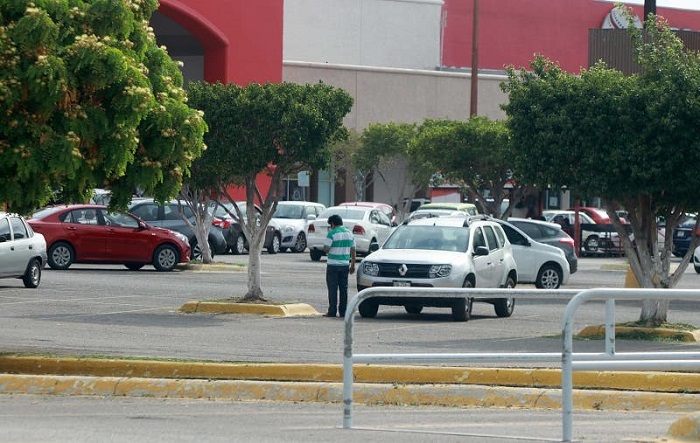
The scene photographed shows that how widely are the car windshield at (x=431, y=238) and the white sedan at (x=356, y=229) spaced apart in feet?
50.6

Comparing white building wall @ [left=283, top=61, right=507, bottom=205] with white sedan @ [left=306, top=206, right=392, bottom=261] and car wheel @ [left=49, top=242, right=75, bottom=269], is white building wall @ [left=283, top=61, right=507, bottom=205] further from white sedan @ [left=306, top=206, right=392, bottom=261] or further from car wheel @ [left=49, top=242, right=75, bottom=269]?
car wheel @ [left=49, top=242, right=75, bottom=269]

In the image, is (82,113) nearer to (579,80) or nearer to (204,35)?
(579,80)

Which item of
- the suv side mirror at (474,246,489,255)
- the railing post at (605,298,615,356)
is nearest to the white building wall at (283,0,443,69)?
the suv side mirror at (474,246,489,255)

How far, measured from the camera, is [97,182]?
15266mm

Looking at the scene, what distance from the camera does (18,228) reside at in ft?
85.6

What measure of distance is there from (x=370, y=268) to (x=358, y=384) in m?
9.54

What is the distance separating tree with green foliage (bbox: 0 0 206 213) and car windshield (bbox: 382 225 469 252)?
8.56m

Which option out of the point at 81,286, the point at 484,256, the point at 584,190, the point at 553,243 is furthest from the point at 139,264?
the point at 584,190

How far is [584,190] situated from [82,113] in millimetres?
7725

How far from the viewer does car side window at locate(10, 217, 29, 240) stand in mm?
26000

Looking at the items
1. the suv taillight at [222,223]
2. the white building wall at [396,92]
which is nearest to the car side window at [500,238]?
the suv taillight at [222,223]

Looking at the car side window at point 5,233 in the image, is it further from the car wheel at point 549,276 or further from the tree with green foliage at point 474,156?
the tree with green foliage at point 474,156

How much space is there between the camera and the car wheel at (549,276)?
97.1 ft

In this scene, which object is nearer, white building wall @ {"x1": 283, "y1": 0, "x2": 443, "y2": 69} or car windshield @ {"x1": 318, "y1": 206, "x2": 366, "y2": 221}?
car windshield @ {"x1": 318, "y1": 206, "x2": 366, "y2": 221}
